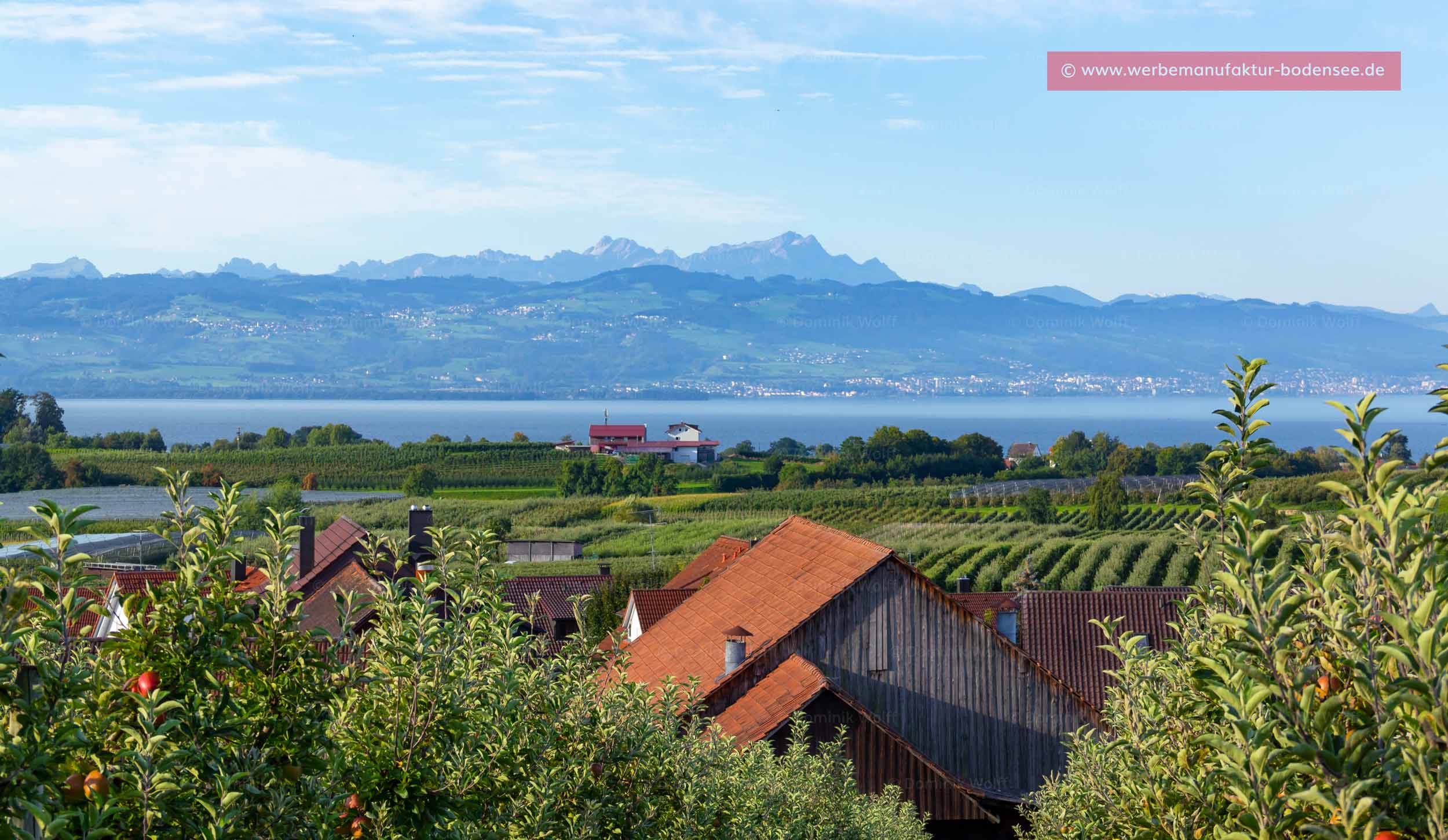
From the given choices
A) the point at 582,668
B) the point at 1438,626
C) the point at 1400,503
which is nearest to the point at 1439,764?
the point at 1438,626

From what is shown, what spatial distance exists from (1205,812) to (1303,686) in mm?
921

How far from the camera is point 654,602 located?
30906 millimetres

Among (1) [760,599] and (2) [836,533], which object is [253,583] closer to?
(1) [760,599]

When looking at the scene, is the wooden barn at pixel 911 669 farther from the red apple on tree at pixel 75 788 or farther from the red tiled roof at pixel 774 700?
the red apple on tree at pixel 75 788

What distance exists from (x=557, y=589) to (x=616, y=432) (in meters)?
135

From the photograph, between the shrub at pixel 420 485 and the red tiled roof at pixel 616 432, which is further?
the red tiled roof at pixel 616 432

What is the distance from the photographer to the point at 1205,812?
4551 mm

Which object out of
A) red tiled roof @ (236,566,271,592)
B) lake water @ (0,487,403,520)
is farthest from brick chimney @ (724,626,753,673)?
lake water @ (0,487,403,520)

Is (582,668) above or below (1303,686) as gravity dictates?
below

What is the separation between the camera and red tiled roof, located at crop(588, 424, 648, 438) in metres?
175

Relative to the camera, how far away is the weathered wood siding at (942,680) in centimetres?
2016

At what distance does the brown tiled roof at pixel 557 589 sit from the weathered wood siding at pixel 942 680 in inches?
544

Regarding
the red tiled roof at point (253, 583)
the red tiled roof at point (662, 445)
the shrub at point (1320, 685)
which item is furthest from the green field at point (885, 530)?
the red tiled roof at point (662, 445)

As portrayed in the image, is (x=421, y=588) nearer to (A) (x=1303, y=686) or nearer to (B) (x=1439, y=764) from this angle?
(A) (x=1303, y=686)
